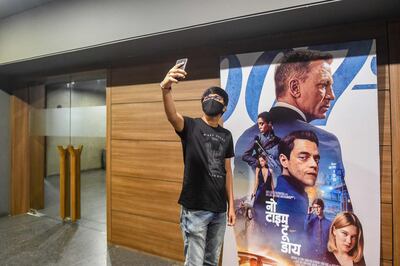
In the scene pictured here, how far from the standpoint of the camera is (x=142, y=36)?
262 cm

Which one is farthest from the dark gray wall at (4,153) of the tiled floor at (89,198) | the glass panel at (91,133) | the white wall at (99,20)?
the glass panel at (91,133)

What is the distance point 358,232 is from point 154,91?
232cm

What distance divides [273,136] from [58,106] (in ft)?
11.2

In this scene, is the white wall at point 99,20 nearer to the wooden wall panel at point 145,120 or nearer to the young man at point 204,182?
the young man at point 204,182

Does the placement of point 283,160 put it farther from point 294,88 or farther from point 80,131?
point 80,131

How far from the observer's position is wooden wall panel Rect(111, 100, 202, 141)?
301 cm

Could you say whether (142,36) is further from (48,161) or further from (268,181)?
(48,161)

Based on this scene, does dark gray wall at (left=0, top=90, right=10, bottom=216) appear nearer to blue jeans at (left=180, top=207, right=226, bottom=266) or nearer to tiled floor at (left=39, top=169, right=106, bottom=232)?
tiled floor at (left=39, top=169, right=106, bottom=232)

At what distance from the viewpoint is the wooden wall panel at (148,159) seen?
3.09 m

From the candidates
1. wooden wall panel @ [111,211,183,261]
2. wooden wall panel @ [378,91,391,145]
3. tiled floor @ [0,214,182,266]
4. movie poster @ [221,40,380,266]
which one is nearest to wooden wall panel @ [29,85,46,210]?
tiled floor @ [0,214,182,266]

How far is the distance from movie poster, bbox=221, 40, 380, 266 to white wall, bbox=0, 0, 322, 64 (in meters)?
0.54

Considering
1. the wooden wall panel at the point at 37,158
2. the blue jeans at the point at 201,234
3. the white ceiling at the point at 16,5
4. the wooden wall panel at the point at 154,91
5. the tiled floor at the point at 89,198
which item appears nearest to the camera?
the blue jeans at the point at 201,234

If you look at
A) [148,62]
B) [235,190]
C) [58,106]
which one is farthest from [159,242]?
[58,106]

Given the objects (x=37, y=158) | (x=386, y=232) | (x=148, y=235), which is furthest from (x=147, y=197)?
(x=37, y=158)
